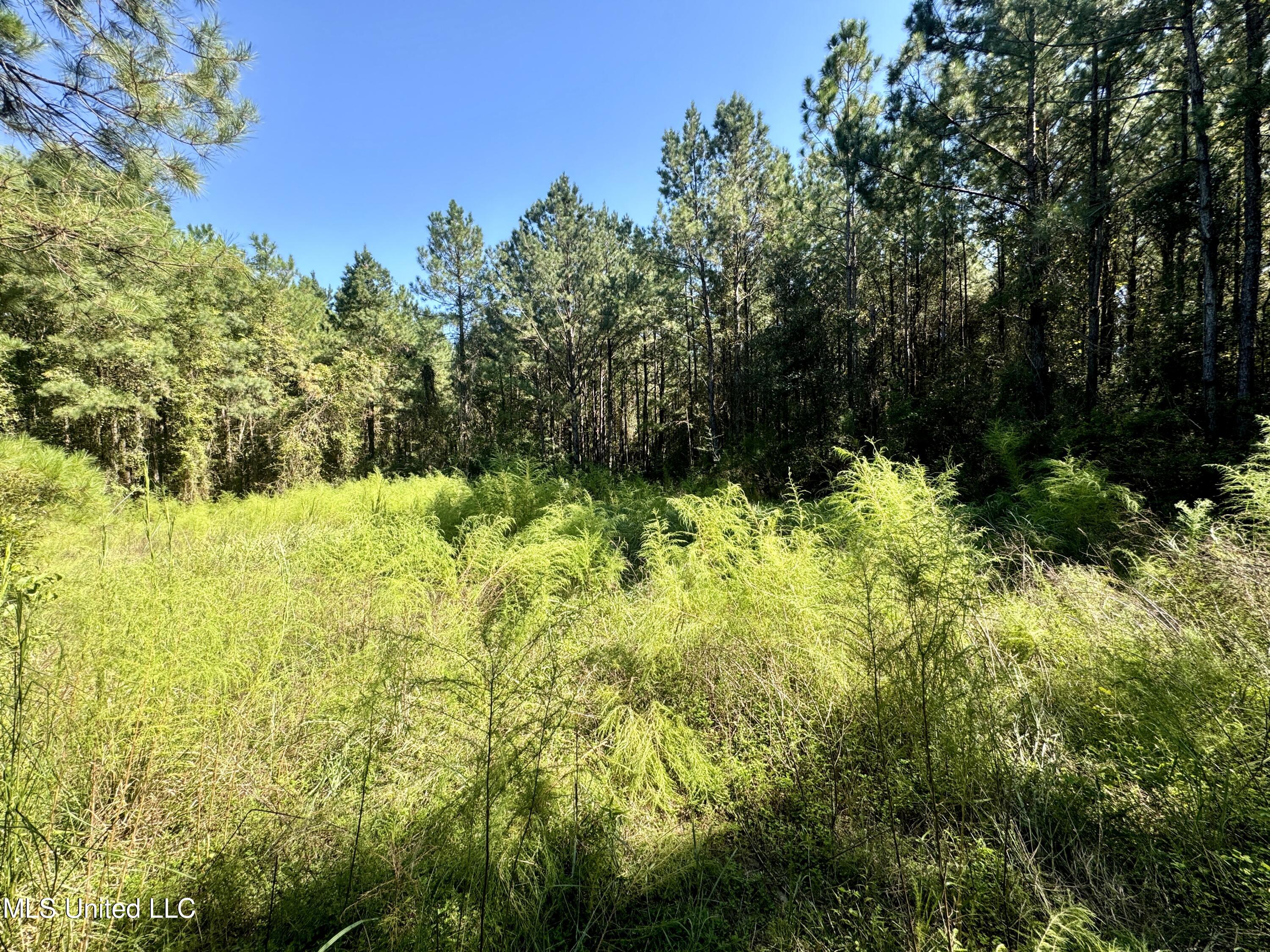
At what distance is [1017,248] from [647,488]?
8.88 m

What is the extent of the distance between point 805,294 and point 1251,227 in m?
8.40

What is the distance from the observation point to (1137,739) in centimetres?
173

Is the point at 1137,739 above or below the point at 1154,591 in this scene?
below

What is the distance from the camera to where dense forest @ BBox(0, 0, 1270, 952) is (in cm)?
133

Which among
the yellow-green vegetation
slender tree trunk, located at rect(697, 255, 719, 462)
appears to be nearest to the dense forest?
the yellow-green vegetation

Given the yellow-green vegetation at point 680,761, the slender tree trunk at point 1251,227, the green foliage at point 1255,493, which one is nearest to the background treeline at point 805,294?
the slender tree trunk at point 1251,227

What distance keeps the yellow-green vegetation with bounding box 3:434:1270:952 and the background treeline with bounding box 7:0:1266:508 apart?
279cm

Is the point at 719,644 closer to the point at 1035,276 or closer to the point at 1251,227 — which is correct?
the point at 1251,227

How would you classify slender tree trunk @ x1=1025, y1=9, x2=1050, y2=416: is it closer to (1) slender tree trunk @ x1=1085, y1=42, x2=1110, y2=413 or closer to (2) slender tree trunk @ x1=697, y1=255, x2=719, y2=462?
(1) slender tree trunk @ x1=1085, y1=42, x2=1110, y2=413

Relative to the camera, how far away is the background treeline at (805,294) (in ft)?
18.1

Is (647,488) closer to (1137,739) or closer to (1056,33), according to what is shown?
(1137,739)

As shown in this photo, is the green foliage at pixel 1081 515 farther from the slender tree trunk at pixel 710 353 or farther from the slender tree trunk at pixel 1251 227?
the slender tree trunk at pixel 710 353

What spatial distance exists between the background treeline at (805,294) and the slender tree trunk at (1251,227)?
0.05 m

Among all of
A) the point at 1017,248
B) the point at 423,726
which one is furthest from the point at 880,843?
the point at 1017,248
